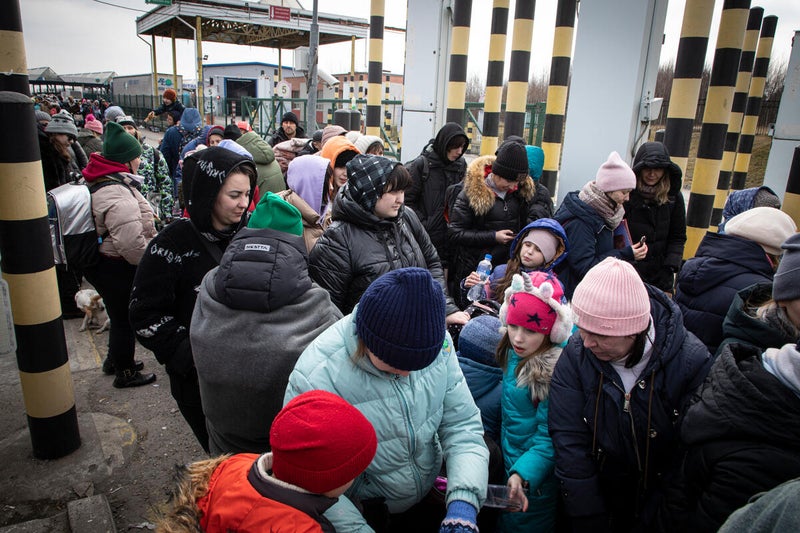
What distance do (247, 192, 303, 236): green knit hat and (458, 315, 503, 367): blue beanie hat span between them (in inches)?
40.9

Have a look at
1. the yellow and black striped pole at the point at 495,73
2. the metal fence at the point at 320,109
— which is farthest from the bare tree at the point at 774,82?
the yellow and black striped pole at the point at 495,73

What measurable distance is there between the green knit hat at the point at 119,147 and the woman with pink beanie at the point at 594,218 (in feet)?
9.92

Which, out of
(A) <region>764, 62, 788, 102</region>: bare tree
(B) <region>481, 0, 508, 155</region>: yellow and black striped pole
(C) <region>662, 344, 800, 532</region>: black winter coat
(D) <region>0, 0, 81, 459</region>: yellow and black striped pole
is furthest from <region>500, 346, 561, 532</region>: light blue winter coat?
(A) <region>764, 62, 788, 102</region>: bare tree

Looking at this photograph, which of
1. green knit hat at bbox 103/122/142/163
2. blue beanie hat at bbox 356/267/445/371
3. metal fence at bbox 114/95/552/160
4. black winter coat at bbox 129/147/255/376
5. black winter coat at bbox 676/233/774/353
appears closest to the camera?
blue beanie hat at bbox 356/267/445/371

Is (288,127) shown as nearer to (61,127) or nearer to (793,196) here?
(61,127)

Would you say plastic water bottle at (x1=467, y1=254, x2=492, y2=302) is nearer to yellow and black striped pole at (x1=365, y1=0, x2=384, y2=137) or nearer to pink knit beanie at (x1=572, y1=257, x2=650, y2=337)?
pink knit beanie at (x1=572, y1=257, x2=650, y2=337)

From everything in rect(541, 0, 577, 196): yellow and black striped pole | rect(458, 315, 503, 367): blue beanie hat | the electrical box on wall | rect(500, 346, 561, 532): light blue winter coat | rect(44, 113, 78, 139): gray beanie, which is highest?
rect(541, 0, 577, 196): yellow and black striped pole

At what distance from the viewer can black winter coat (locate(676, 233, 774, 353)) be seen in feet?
7.91

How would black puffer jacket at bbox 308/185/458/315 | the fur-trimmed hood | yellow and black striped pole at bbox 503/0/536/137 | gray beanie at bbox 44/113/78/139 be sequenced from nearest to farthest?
black puffer jacket at bbox 308/185/458/315 < the fur-trimmed hood < gray beanie at bbox 44/113/78/139 < yellow and black striped pole at bbox 503/0/536/137

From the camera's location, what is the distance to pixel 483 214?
3934 mm

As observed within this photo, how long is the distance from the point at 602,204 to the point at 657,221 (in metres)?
0.77

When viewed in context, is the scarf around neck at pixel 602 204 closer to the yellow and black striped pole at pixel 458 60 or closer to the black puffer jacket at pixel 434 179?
the black puffer jacket at pixel 434 179

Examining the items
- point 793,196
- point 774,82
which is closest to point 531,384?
point 793,196

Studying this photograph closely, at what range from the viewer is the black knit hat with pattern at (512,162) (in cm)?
379
